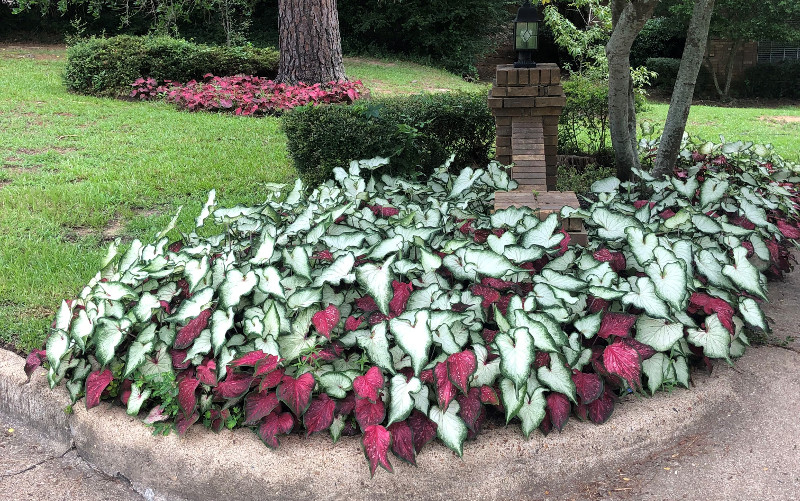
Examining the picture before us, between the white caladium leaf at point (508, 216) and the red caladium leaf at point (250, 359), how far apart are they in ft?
4.83

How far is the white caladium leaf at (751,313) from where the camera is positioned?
288 centimetres

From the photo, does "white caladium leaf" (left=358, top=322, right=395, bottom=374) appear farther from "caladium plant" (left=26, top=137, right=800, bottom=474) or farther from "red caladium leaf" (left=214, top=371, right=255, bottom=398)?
"red caladium leaf" (left=214, top=371, right=255, bottom=398)

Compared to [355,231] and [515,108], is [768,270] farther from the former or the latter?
[355,231]

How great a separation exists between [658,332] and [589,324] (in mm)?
285

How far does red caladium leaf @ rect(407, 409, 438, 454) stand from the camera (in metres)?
2.38

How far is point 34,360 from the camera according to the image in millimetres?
2865

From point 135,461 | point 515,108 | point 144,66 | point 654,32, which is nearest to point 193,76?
point 144,66

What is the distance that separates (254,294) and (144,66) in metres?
8.72

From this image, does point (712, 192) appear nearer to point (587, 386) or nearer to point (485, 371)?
point (587, 386)

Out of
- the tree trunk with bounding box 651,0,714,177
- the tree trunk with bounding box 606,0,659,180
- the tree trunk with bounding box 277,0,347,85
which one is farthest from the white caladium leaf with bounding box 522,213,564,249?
the tree trunk with bounding box 277,0,347,85

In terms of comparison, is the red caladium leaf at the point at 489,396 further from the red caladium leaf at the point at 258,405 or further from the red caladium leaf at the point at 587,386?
the red caladium leaf at the point at 258,405

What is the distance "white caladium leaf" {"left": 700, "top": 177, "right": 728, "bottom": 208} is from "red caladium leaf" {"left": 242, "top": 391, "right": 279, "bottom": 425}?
2.74 m

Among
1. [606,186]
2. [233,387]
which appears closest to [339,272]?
[233,387]

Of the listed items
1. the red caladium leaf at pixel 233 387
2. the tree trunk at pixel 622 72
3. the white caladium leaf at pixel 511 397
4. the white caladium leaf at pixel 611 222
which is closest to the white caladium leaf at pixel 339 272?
the red caladium leaf at pixel 233 387
